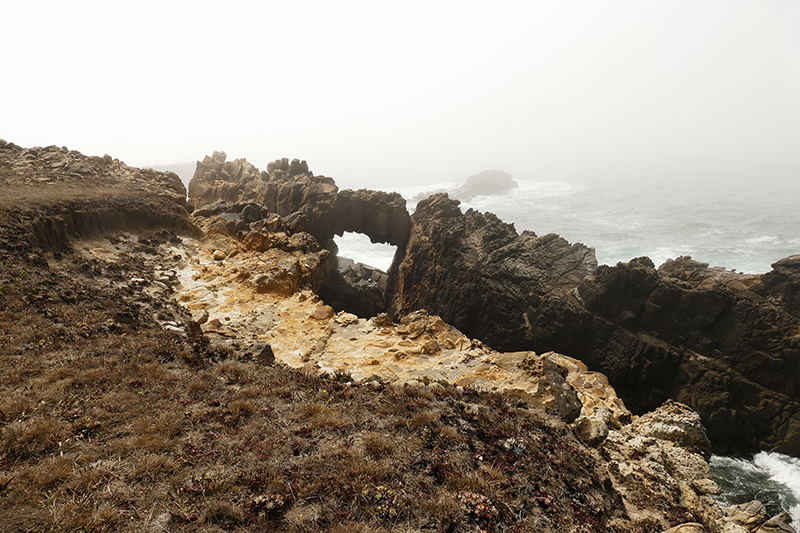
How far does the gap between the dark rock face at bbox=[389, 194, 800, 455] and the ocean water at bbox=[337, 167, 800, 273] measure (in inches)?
1191

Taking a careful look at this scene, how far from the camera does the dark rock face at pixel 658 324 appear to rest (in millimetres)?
18031

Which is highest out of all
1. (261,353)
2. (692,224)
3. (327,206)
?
(327,206)

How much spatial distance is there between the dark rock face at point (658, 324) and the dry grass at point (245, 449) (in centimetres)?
1433

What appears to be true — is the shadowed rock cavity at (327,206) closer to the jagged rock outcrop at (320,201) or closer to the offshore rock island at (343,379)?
the jagged rock outcrop at (320,201)

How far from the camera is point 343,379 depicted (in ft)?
32.9

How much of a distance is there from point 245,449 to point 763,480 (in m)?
22.1

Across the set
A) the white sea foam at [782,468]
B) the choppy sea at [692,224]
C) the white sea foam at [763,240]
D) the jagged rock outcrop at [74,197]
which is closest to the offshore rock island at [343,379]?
the jagged rock outcrop at [74,197]

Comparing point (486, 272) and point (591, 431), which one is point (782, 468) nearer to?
point (591, 431)

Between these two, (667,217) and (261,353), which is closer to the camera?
(261,353)

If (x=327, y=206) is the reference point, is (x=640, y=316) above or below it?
below

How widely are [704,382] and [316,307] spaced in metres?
21.3

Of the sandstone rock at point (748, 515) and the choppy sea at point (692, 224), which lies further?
the choppy sea at point (692, 224)

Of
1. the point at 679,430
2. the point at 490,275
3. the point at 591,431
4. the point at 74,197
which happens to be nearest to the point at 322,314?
the point at 591,431

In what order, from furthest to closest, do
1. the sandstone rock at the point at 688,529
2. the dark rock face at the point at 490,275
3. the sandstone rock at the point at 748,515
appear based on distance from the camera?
1. the dark rock face at the point at 490,275
2. the sandstone rock at the point at 748,515
3. the sandstone rock at the point at 688,529
